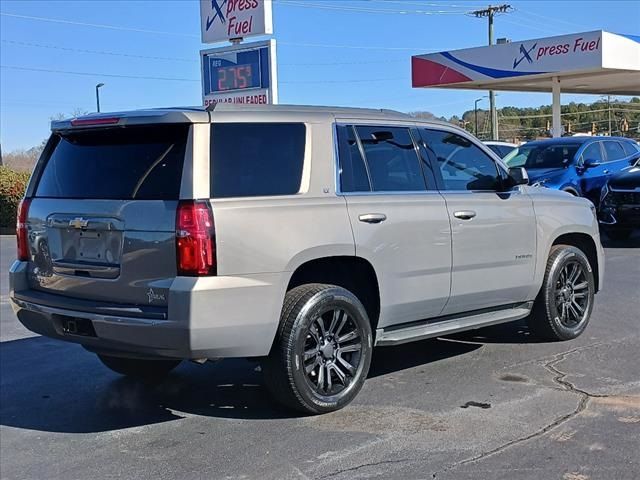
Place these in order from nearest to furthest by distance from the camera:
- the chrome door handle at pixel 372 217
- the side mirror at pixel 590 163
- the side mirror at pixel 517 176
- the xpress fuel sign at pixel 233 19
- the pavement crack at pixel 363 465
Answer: the pavement crack at pixel 363 465
the chrome door handle at pixel 372 217
the side mirror at pixel 517 176
the xpress fuel sign at pixel 233 19
the side mirror at pixel 590 163

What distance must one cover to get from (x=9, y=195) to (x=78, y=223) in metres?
18.8

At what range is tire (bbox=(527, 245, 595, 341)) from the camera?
21.2ft

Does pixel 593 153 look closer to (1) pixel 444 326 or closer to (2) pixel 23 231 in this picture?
(1) pixel 444 326

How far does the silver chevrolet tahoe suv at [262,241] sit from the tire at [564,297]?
72cm

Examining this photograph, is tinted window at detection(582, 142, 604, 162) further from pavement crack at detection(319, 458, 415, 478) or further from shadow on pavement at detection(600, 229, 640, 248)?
pavement crack at detection(319, 458, 415, 478)

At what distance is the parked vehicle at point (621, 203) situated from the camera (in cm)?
1262

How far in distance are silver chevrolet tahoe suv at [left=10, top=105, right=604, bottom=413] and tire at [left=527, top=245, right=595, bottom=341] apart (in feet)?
2.36

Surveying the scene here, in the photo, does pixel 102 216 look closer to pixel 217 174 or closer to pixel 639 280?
pixel 217 174

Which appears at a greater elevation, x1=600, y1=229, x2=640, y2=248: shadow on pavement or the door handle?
the door handle

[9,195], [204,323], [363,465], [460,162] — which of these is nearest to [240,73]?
[460,162]

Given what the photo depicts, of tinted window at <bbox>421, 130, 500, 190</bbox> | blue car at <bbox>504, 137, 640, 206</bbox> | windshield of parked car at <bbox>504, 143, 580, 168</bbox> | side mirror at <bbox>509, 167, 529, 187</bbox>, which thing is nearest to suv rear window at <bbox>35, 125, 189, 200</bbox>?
tinted window at <bbox>421, 130, 500, 190</bbox>

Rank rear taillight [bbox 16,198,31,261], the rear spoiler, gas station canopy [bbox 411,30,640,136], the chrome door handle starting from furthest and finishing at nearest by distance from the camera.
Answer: gas station canopy [bbox 411,30,640,136] < rear taillight [bbox 16,198,31,261] < the chrome door handle < the rear spoiler

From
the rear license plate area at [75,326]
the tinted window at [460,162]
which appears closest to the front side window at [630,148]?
the tinted window at [460,162]

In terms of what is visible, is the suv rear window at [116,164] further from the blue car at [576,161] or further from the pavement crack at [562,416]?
the blue car at [576,161]
